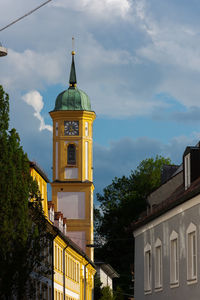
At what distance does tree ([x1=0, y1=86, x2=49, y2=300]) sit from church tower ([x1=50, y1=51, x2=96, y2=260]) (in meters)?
58.8

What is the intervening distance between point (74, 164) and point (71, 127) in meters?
4.13

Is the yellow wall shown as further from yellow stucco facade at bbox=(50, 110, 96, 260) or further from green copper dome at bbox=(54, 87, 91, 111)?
green copper dome at bbox=(54, 87, 91, 111)

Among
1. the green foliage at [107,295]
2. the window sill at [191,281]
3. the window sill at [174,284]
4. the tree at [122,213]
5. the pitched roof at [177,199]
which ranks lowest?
the window sill at [191,281]

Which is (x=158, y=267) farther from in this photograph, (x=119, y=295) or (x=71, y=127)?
(x=71, y=127)

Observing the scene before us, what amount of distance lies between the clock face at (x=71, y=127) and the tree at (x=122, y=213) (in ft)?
22.4

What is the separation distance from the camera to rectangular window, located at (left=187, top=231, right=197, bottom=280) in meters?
23.7

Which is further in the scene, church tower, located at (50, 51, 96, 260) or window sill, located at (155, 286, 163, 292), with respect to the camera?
church tower, located at (50, 51, 96, 260)

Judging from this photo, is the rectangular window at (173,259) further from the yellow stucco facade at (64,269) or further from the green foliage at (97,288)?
the green foliage at (97,288)

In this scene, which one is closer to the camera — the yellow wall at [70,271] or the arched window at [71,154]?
the yellow wall at [70,271]

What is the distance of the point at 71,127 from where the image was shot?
9106 cm

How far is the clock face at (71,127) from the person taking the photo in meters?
90.8

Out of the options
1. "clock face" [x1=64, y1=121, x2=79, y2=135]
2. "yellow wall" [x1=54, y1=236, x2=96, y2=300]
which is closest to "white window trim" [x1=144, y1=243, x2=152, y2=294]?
"yellow wall" [x1=54, y1=236, x2=96, y2=300]

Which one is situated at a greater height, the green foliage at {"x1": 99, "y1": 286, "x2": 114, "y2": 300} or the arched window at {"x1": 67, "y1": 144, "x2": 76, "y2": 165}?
the arched window at {"x1": 67, "y1": 144, "x2": 76, "y2": 165}

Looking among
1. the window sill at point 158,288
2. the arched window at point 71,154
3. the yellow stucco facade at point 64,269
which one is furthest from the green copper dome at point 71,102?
the window sill at point 158,288
